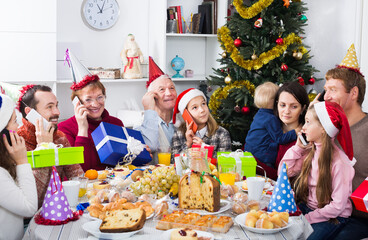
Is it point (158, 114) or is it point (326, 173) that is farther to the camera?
point (158, 114)

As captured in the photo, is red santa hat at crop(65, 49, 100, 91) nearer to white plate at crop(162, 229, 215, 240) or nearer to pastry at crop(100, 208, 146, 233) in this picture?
pastry at crop(100, 208, 146, 233)

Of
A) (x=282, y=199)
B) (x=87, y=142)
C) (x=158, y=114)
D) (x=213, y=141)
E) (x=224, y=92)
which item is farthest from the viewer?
(x=224, y=92)

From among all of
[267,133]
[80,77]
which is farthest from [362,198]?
[80,77]

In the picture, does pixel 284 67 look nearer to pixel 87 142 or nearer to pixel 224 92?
pixel 224 92

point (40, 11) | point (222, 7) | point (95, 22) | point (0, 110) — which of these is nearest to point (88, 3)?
point (95, 22)

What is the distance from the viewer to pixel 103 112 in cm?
322

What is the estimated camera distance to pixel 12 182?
1.86 meters

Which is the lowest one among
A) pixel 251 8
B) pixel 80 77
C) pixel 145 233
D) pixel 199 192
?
pixel 145 233

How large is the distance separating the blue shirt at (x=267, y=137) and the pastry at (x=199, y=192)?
1.52 meters

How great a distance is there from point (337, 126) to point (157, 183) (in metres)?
0.99

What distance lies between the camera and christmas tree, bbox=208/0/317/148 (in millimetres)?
3963

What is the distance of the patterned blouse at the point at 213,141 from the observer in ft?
10.3

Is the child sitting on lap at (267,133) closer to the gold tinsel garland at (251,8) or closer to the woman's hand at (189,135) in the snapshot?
the woman's hand at (189,135)

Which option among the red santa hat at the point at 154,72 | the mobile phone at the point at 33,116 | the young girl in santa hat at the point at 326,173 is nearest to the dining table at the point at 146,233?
the young girl in santa hat at the point at 326,173
